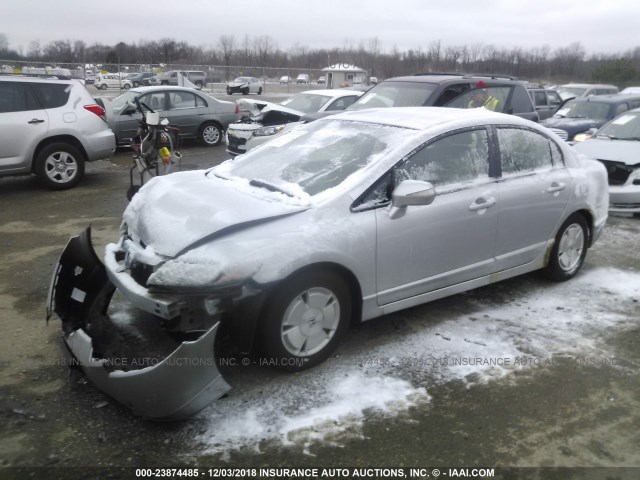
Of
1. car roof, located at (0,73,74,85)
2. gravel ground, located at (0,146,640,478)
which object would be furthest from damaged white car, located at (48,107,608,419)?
car roof, located at (0,73,74,85)

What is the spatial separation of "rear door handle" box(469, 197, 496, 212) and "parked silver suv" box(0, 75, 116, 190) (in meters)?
6.63

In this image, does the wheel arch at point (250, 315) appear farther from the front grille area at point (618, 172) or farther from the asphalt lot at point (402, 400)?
the front grille area at point (618, 172)

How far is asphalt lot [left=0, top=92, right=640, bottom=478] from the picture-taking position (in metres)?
2.78

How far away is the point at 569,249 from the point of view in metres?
5.06

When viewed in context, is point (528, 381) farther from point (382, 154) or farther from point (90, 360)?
point (90, 360)

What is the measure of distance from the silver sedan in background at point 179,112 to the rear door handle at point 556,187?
951 cm

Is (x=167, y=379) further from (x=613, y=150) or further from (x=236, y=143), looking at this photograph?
(x=236, y=143)

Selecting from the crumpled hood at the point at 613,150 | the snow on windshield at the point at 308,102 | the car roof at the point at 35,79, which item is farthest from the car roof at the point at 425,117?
the snow on windshield at the point at 308,102

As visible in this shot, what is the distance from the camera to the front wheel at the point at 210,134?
13.3 meters

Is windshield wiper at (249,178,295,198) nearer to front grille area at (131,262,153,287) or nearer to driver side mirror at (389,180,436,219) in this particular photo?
driver side mirror at (389,180,436,219)

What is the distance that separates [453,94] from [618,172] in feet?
8.16

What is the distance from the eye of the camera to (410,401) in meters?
3.22

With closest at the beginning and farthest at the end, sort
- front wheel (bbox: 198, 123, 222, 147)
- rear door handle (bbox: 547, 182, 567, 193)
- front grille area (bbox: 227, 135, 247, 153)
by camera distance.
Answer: rear door handle (bbox: 547, 182, 567, 193)
front grille area (bbox: 227, 135, 247, 153)
front wheel (bbox: 198, 123, 222, 147)

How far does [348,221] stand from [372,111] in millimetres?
1600
